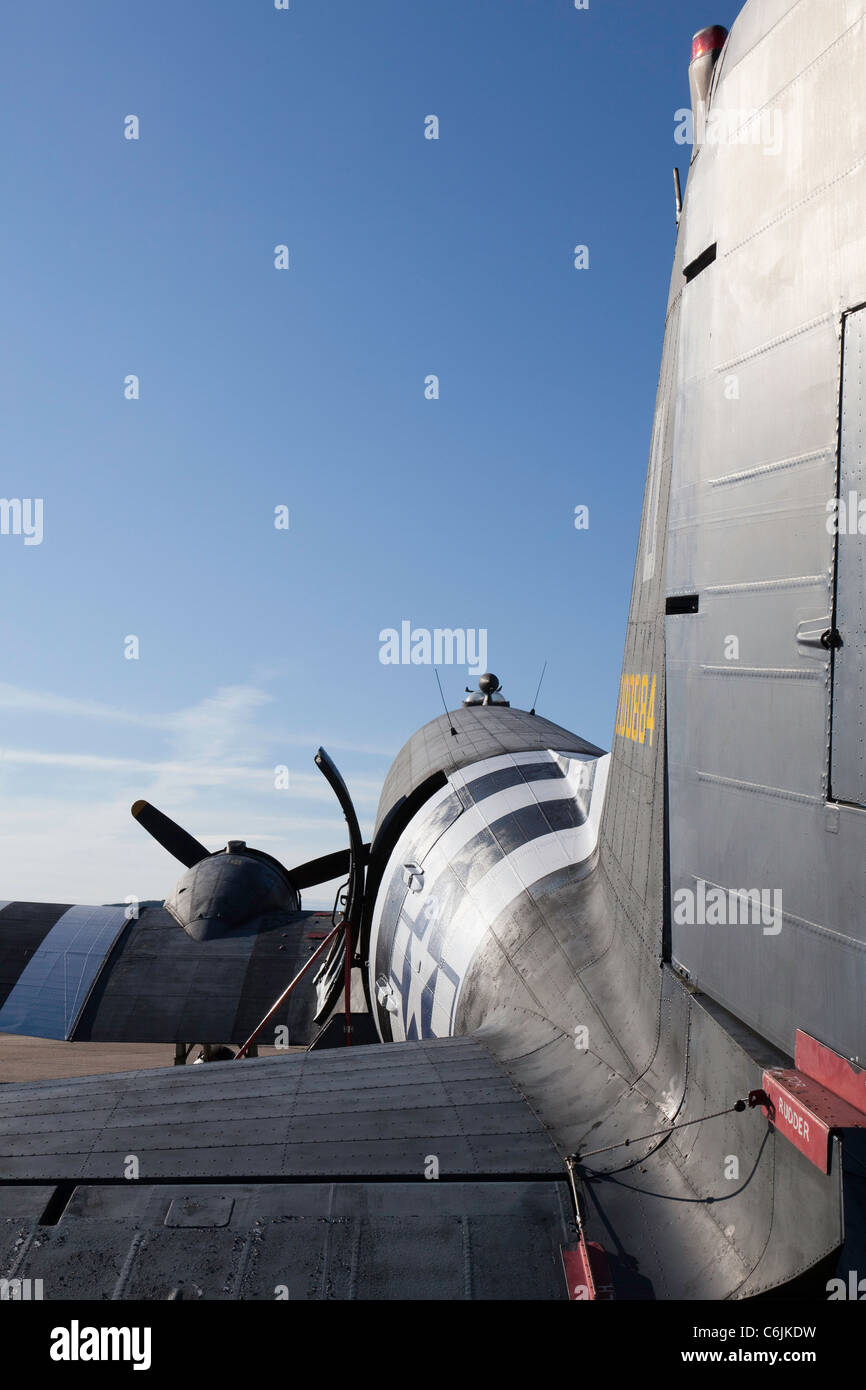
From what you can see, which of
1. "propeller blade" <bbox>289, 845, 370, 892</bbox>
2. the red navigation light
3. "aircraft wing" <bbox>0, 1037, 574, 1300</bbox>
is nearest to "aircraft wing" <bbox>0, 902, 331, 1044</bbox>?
"propeller blade" <bbox>289, 845, 370, 892</bbox>

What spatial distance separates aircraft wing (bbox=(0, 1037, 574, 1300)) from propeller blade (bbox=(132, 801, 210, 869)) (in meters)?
15.3

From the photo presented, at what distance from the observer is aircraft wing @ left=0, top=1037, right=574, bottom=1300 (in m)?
3.78

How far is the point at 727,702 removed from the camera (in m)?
4.68

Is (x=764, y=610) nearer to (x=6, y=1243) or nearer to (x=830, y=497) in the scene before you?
(x=830, y=497)

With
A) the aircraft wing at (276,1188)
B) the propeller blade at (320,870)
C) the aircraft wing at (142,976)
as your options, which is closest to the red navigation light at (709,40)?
the aircraft wing at (276,1188)

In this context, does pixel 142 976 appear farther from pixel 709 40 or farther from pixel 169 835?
pixel 709 40

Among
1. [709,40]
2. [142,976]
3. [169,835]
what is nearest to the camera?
[709,40]

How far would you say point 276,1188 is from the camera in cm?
429

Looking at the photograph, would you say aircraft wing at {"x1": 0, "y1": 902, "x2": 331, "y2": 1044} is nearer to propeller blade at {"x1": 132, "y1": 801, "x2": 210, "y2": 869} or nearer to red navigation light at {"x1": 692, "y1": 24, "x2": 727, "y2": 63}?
propeller blade at {"x1": 132, "y1": 801, "x2": 210, "y2": 869}

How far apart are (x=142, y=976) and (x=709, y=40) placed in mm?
14894

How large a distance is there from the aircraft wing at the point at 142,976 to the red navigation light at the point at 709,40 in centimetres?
1396

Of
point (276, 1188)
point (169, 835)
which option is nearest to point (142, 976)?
point (169, 835)

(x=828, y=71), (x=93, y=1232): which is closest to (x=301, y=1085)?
(x=93, y=1232)

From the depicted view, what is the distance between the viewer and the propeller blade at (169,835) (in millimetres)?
20531
